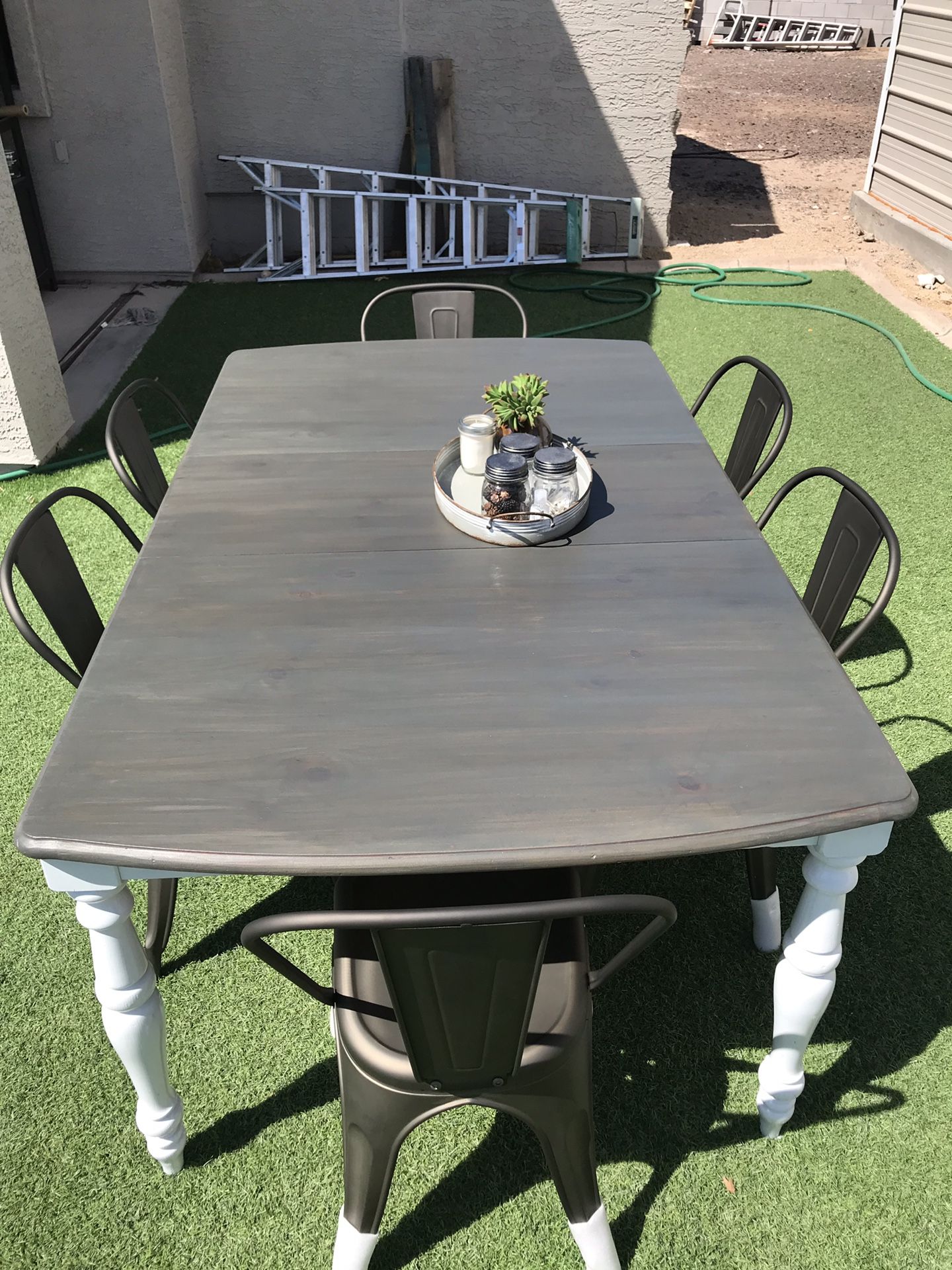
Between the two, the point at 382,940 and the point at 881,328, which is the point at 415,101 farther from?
the point at 382,940

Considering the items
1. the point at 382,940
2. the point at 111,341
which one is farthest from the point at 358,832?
the point at 111,341

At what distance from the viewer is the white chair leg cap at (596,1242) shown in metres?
1.55

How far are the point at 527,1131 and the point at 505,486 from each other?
50.1 inches

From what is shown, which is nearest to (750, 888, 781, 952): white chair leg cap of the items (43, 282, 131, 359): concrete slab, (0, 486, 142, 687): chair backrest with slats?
(0, 486, 142, 687): chair backrest with slats

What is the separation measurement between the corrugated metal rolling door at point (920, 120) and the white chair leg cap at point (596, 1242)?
21.5ft

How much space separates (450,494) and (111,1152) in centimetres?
147

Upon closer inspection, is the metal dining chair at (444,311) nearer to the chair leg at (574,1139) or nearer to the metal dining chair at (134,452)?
the metal dining chair at (134,452)

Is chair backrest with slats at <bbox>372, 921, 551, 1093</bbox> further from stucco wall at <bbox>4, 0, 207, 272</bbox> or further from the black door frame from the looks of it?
stucco wall at <bbox>4, 0, 207, 272</bbox>

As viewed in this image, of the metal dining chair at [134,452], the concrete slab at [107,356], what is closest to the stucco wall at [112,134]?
the concrete slab at [107,356]

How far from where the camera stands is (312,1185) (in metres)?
1.72

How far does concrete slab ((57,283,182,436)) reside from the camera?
4.64m

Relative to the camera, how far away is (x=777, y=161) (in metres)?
9.33

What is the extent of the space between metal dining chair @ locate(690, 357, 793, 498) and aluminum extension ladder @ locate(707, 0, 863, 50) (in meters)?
18.2

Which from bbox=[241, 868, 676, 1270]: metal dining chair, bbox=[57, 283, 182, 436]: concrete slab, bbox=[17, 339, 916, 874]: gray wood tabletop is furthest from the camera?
bbox=[57, 283, 182, 436]: concrete slab
